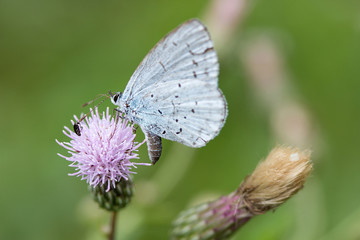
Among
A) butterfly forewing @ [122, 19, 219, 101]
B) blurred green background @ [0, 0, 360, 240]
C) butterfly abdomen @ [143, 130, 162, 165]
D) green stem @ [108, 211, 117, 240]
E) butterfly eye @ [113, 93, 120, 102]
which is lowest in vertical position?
green stem @ [108, 211, 117, 240]

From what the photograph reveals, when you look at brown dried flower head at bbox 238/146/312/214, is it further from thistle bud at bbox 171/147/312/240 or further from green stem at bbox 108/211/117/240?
green stem at bbox 108/211/117/240

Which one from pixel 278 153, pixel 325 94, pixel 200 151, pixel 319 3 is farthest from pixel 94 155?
pixel 319 3

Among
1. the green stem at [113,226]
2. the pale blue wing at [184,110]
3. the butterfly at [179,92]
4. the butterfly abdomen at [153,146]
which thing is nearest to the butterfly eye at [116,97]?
the butterfly at [179,92]

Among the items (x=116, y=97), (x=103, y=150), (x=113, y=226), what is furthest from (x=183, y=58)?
(x=113, y=226)

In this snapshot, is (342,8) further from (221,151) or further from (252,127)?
(221,151)

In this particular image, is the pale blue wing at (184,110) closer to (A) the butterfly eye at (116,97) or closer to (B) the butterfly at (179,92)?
(B) the butterfly at (179,92)

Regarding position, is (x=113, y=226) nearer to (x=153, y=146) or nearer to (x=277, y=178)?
(x=153, y=146)

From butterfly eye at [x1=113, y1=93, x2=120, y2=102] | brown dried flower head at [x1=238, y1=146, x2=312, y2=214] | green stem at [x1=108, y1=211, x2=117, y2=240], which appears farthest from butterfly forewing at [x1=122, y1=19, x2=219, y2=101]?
green stem at [x1=108, y1=211, x2=117, y2=240]
